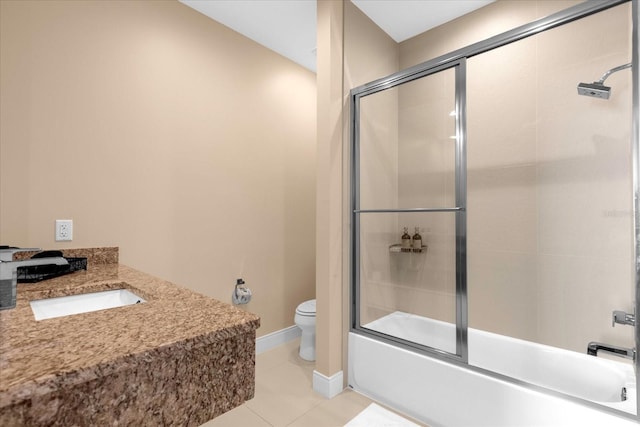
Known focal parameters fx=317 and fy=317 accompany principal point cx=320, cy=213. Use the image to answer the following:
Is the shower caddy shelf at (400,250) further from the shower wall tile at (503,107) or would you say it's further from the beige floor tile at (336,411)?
the beige floor tile at (336,411)

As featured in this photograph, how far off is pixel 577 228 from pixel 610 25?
114cm

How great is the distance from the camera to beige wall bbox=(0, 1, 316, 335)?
5.44 ft

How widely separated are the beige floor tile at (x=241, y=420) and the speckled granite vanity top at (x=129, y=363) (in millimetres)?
1264

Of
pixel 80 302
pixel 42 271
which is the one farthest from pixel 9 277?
pixel 42 271

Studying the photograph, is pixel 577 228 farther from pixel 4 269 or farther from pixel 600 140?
pixel 4 269

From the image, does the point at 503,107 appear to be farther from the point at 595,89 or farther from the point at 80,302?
the point at 80,302

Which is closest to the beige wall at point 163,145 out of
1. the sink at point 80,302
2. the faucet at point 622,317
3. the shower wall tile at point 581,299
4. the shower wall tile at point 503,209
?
the sink at point 80,302

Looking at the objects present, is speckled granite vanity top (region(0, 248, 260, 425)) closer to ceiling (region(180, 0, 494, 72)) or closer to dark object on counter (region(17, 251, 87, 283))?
dark object on counter (region(17, 251, 87, 283))

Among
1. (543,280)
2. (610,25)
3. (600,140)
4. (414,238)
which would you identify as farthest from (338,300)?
(610,25)

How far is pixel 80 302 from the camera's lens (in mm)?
1186

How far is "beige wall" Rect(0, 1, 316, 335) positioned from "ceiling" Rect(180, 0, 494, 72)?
12 centimetres

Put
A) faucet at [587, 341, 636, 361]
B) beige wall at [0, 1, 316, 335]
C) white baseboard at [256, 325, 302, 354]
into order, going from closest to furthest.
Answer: faucet at [587, 341, 636, 361]
beige wall at [0, 1, 316, 335]
white baseboard at [256, 325, 302, 354]

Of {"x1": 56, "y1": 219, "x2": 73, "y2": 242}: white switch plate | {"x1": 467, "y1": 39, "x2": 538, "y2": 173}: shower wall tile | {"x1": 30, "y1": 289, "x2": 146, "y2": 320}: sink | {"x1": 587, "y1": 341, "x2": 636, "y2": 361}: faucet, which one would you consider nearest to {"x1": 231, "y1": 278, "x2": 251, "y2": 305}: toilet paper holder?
{"x1": 56, "y1": 219, "x2": 73, "y2": 242}: white switch plate

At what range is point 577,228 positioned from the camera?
195 cm
